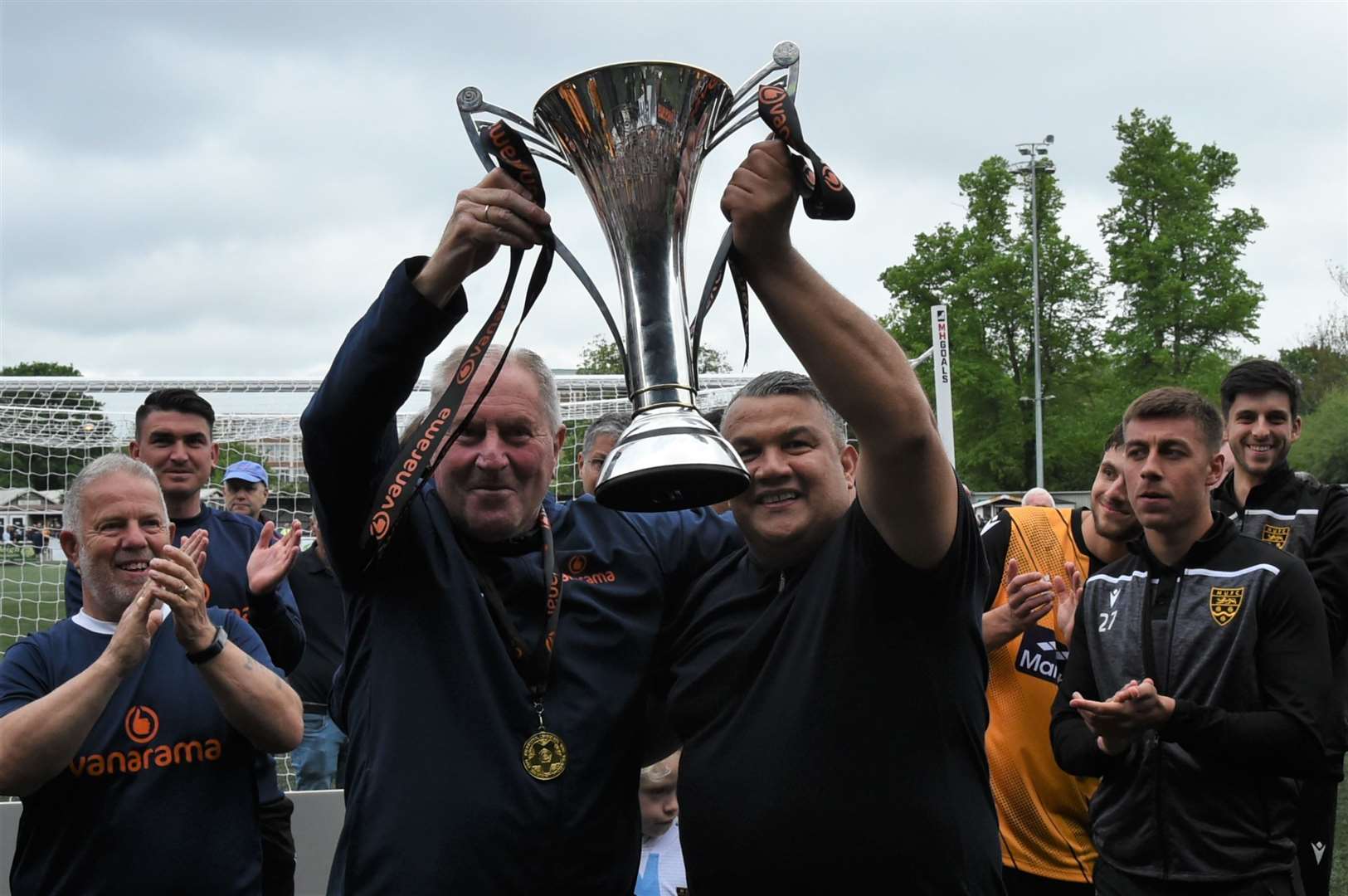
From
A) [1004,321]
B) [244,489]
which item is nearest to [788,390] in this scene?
[244,489]

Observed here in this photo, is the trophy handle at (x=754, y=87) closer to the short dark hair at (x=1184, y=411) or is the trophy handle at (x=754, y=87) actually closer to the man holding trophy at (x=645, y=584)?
the man holding trophy at (x=645, y=584)

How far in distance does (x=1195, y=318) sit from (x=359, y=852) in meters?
30.4

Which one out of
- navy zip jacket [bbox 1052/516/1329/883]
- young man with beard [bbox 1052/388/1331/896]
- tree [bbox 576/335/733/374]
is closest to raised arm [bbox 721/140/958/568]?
young man with beard [bbox 1052/388/1331/896]

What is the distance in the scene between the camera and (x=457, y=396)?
2107 mm

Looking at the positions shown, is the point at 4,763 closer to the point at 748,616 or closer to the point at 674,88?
the point at 748,616

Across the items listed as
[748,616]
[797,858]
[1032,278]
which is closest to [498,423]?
[748,616]

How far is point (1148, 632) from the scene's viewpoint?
3703 millimetres

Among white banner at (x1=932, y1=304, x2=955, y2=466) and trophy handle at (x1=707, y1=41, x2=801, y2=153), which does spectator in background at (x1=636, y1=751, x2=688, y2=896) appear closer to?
trophy handle at (x1=707, y1=41, x2=801, y2=153)

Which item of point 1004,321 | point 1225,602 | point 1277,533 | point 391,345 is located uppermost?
point 1004,321

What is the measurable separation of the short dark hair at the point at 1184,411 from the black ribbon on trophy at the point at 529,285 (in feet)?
7.18

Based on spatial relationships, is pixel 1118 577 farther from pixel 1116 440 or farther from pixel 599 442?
pixel 599 442

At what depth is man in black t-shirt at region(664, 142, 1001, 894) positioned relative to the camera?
201cm

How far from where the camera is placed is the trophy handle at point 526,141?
80.6 inches

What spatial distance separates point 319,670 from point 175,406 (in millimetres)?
1646
